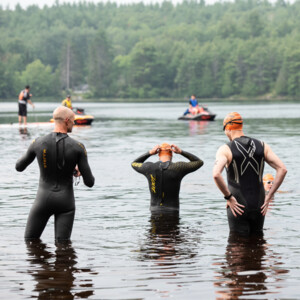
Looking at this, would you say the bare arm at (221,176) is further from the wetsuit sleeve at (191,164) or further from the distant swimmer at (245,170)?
the wetsuit sleeve at (191,164)

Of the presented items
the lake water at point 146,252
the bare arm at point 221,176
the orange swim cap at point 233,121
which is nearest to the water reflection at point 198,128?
the lake water at point 146,252

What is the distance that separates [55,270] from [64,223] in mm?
643

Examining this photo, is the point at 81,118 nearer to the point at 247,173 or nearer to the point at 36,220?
the point at 36,220

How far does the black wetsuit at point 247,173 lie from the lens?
26.9 feet

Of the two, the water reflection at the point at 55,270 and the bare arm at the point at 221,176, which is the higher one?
the bare arm at the point at 221,176

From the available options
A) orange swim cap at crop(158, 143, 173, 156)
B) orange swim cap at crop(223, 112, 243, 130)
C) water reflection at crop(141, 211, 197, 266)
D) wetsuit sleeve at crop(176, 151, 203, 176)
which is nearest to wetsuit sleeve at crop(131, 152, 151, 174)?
orange swim cap at crop(158, 143, 173, 156)

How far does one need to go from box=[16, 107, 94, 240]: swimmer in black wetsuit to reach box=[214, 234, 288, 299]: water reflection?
1.79 m

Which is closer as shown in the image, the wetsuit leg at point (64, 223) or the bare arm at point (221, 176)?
the bare arm at point (221, 176)

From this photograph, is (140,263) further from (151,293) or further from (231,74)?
(231,74)

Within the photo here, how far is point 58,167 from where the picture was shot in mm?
8062

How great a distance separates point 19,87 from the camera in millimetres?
178625

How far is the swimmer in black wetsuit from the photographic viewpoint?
799cm

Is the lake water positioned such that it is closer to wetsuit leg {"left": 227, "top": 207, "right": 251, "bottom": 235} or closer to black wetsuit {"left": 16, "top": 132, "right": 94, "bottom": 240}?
wetsuit leg {"left": 227, "top": 207, "right": 251, "bottom": 235}

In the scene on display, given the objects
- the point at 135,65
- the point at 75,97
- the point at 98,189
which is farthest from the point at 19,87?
the point at 98,189
